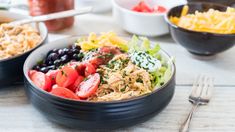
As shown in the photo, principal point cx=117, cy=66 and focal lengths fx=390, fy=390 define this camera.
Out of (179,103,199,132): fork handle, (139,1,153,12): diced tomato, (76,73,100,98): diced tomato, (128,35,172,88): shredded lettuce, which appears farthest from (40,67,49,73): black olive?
(139,1,153,12): diced tomato

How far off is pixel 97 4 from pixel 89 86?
2.60 ft

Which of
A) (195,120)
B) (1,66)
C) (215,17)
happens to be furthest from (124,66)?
(215,17)

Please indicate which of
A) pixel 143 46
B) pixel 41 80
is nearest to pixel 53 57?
pixel 41 80

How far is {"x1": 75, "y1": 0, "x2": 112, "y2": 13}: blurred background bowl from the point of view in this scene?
5.49 feet

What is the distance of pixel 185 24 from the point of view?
1336mm

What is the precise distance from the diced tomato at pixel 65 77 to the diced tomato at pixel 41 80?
A: 28mm

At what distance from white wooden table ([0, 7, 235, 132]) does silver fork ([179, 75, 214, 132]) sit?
2 centimetres

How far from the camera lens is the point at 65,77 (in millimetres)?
987

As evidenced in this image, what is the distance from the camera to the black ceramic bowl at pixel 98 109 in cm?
90

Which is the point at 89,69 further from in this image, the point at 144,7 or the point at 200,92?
the point at 144,7

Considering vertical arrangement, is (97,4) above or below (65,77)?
below

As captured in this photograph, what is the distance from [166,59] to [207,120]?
0.21 metres

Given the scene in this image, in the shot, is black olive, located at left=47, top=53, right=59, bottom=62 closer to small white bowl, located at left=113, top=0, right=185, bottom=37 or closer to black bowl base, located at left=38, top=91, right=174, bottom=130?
black bowl base, located at left=38, top=91, right=174, bottom=130

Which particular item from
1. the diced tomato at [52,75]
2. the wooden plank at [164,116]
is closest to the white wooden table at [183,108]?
the wooden plank at [164,116]
